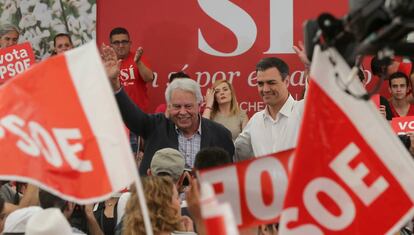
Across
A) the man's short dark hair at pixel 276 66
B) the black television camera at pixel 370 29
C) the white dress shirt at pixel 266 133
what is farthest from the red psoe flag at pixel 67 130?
the man's short dark hair at pixel 276 66

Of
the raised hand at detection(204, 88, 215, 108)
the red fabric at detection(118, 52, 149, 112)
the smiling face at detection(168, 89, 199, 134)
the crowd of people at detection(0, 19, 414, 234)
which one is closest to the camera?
the crowd of people at detection(0, 19, 414, 234)

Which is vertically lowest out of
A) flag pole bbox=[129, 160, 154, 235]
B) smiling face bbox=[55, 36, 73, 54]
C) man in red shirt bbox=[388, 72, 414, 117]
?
man in red shirt bbox=[388, 72, 414, 117]

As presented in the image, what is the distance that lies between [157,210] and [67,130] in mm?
999

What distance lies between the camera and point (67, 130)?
543 cm

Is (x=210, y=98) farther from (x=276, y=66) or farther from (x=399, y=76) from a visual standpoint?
(x=276, y=66)

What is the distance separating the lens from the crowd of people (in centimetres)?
627

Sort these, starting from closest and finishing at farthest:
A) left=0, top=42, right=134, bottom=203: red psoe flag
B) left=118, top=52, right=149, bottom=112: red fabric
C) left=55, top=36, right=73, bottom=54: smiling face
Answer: left=0, top=42, right=134, bottom=203: red psoe flag, left=118, top=52, right=149, bottom=112: red fabric, left=55, top=36, right=73, bottom=54: smiling face

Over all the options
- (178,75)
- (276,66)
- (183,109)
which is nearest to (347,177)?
(183,109)

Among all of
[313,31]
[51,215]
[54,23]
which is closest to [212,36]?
[54,23]

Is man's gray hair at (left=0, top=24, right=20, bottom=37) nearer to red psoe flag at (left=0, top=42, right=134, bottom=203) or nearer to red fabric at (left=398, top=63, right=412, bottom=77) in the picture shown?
red fabric at (left=398, top=63, right=412, bottom=77)

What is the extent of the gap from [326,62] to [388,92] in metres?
6.92

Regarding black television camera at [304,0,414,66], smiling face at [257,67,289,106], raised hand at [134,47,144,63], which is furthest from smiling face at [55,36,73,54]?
black television camera at [304,0,414,66]

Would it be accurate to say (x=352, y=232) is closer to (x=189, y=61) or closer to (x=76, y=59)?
(x=76, y=59)

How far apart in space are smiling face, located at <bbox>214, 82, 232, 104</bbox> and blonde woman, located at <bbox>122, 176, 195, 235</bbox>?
186 inches
